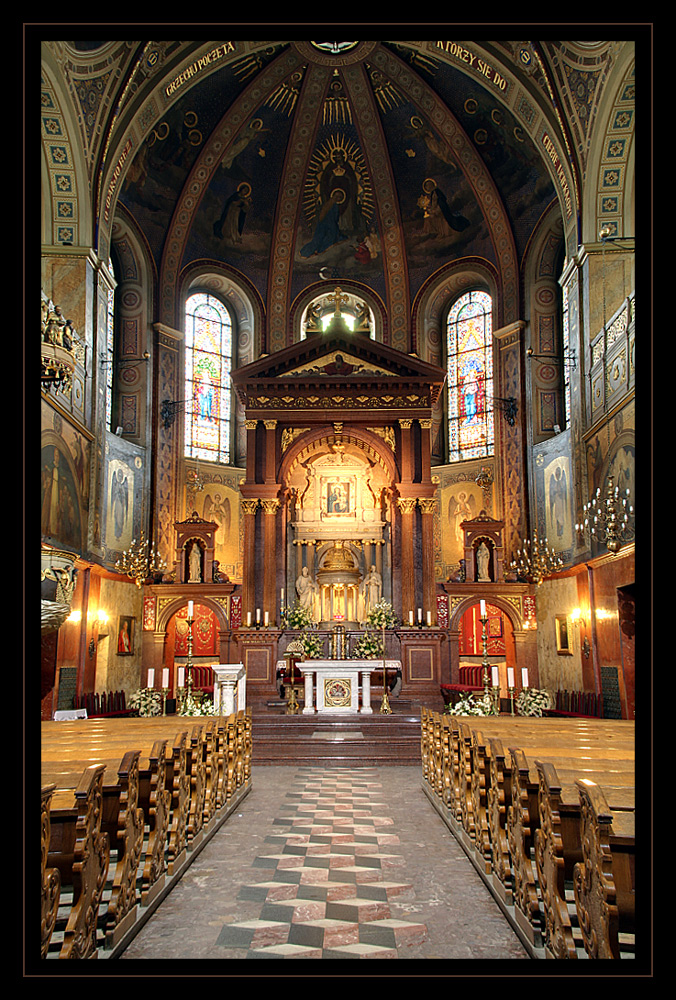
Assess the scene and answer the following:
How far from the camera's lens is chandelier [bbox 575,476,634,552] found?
592 inches

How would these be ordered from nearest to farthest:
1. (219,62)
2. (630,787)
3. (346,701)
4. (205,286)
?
(630,787) → (346,701) → (219,62) → (205,286)

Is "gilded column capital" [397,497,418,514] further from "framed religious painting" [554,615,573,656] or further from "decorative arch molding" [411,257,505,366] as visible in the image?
"decorative arch molding" [411,257,505,366]

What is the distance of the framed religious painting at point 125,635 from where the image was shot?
71.3 ft

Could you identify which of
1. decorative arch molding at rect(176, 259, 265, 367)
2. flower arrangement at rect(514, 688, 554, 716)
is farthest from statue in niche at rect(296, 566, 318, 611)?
decorative arch molding at rect(176, 259, 265, 367)

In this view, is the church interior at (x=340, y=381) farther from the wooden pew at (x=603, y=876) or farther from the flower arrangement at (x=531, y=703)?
the wooden pew at (x=603, y=876)

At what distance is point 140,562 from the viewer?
21656 millimetres

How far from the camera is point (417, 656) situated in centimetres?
2012

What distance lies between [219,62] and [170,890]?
70.5 feet

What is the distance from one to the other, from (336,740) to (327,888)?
29.6 ft

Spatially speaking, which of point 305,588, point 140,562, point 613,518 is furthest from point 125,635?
point 613,518

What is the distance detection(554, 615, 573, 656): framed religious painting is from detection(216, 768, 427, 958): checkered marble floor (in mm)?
12105
